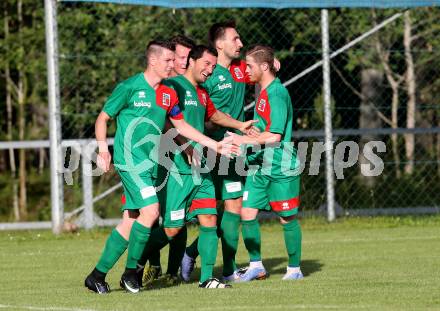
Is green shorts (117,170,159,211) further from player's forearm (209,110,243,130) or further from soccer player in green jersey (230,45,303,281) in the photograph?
soccer player in green jersey (230,45,303,281)

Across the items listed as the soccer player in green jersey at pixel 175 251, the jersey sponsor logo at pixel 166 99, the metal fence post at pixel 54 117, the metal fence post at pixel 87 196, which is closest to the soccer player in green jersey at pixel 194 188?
the soccer player in green jersey at pixel 175 251

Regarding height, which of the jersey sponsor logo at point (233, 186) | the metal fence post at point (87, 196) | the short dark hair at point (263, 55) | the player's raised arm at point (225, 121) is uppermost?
the short dark hair at point (263, 55)

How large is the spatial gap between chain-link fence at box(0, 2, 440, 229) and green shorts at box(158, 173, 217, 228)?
20.1 feet

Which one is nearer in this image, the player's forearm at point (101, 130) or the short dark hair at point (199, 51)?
the player's forearm at point (101, 130)

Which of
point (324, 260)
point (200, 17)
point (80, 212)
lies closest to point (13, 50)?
point (200, 17)

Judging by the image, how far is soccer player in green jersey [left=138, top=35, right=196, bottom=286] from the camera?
31.7 ft

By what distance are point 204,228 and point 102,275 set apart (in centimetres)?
90

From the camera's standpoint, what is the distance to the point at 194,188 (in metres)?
9.28

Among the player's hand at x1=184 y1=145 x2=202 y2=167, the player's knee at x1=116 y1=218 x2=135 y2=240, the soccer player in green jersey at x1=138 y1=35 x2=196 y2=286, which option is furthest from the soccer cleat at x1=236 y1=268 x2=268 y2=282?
the player's knee at x1=116 y1=218 x2=135 y2=240

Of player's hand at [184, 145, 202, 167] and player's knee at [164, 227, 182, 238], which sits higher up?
player's hand at [184, 145, 202, 167]

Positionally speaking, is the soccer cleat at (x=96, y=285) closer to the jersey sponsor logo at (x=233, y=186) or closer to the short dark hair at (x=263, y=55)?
the jersey sponsor logo at (x=233, y=186)

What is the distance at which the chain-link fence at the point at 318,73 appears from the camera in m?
16.3

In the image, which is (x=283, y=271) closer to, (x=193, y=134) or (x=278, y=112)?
(x=278, y=112)

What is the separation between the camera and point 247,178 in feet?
32.3
